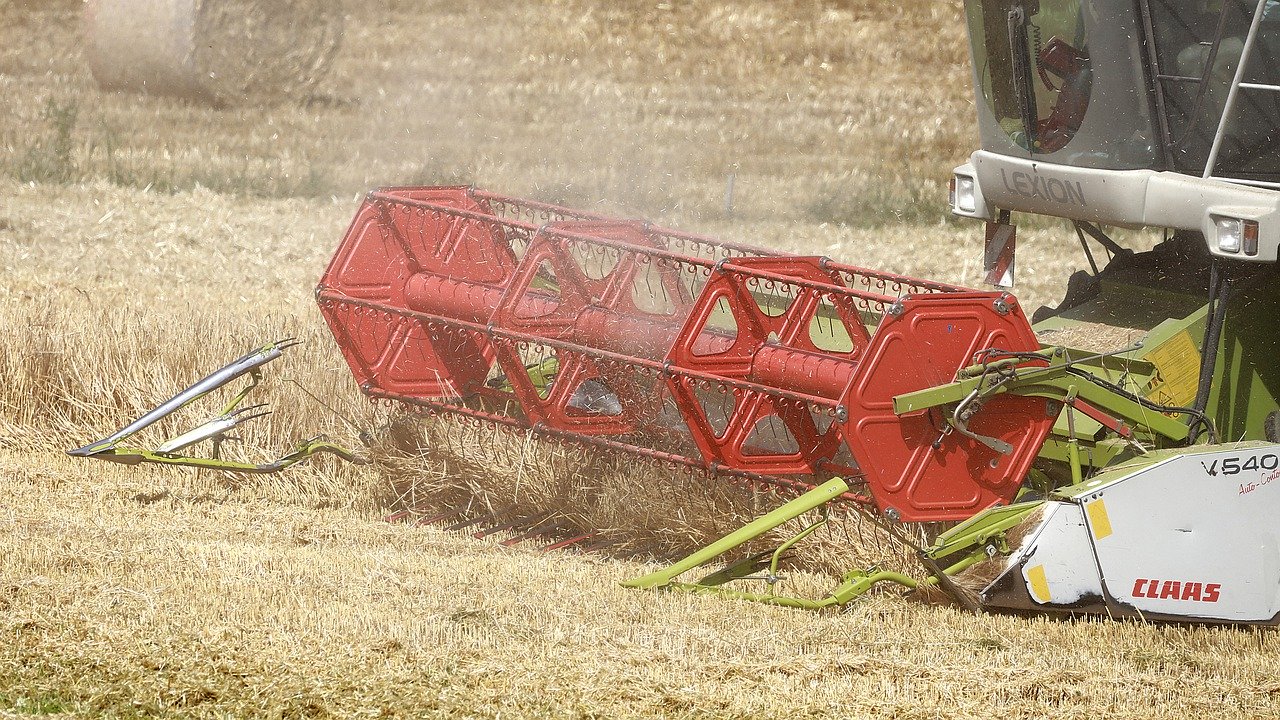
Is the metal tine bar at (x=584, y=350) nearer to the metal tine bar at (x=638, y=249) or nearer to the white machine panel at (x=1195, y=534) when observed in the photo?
the metal tine bar at (x=638, y=249)

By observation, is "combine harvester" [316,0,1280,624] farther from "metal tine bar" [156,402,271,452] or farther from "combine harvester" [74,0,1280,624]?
"metal tine bar" [156,402,271,452]

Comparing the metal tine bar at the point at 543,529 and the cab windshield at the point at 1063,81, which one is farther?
the metal tine bar at the point at 543,529

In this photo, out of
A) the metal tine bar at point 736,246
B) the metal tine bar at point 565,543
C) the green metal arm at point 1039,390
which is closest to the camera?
the green metal arm at point 1039,390

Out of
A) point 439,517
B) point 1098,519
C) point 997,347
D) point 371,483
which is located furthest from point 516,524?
point 1098,519

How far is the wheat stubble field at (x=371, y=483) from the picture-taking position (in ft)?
12.5

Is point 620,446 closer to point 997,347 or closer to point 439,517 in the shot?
point 439,517

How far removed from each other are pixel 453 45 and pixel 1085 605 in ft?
42.5

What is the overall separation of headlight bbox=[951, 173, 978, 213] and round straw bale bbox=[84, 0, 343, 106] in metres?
8.67

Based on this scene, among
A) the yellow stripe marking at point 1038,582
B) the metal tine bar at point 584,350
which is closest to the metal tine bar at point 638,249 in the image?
the metal tine bar at point 584,350

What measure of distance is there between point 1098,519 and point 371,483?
2.74 metres

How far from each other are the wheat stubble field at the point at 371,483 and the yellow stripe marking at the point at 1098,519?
273 mm

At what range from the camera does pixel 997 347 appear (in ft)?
15.4

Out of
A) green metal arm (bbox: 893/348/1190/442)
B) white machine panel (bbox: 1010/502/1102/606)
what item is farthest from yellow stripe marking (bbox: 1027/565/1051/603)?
green metal arm (bbox: 893/348/1190/442)

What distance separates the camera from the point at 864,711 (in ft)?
12.2
